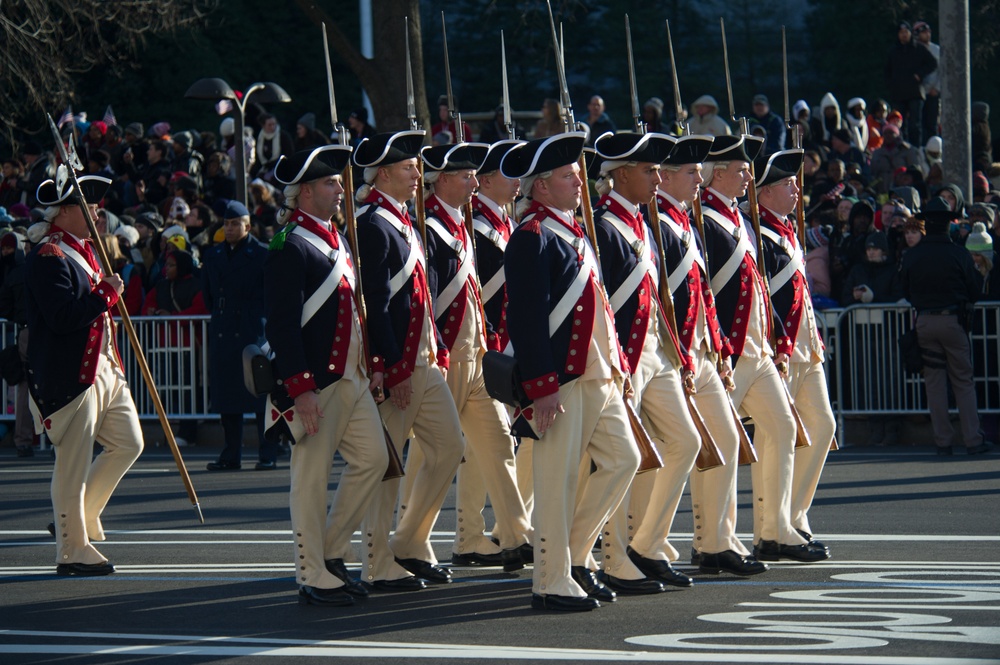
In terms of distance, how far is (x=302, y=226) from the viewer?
8.38 meters

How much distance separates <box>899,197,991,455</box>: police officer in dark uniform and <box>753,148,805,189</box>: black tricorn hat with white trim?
458 cm

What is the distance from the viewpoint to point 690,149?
8.76 m

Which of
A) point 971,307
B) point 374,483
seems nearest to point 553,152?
point 374,483

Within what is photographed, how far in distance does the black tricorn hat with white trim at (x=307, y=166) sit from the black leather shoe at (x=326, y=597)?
1808mm

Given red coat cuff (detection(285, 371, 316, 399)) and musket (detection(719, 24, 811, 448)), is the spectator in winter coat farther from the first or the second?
red coat cuff (detection(285, 371, 316, 399))

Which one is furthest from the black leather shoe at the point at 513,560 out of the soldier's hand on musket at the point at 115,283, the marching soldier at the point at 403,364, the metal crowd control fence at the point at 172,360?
the metal crowd control fence at the point at 172,360

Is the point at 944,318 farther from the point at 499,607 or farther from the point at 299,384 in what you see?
the point at 299,384

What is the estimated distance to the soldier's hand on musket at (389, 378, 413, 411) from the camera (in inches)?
340

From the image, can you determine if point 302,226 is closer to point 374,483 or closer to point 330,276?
point 330,276

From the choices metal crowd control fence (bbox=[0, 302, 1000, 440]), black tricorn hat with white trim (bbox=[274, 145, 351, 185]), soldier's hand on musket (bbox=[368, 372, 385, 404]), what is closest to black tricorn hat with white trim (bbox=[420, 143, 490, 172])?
black tricorn hat with white trim (bbox=[274, 145, 351, 185])

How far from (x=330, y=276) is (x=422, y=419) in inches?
36.0

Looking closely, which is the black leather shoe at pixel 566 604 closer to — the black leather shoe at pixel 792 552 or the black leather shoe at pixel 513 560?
the black leather shoe at pixel 513 560

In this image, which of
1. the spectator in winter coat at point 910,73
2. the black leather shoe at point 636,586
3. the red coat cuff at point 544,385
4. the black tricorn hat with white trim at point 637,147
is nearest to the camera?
the red coat cuff at point 544,385

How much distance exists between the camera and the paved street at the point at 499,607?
23.3 feet
